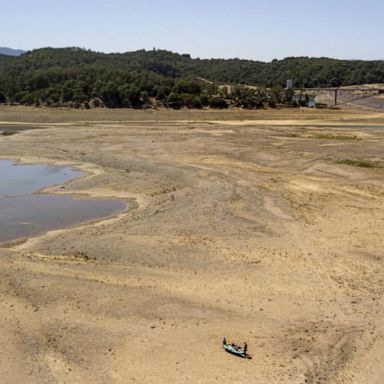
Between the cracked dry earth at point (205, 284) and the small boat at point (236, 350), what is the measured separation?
19cm

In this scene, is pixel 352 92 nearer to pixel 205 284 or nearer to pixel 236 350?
pixel 205 284

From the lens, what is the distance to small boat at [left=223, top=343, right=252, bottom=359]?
13249 millimetres

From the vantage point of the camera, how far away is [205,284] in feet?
57.8

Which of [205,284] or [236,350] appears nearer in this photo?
[236,350]

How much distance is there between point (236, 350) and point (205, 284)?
14.4 feet

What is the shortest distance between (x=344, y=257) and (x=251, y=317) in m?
6.31

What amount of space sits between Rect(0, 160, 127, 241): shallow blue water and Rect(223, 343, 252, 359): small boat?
12.7 meters

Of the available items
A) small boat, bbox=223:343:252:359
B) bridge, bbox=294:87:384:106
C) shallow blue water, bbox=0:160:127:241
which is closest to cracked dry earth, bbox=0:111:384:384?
small boat, bbox=223:343:252:359

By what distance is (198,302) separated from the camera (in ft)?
53.3

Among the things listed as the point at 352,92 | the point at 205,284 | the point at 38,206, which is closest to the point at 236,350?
the point at 205,284

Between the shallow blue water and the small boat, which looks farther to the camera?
the shallow blue water

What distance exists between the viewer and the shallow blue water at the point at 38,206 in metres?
24.8

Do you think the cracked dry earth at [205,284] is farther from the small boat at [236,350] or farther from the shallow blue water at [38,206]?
the shallow blue water at [38,206]

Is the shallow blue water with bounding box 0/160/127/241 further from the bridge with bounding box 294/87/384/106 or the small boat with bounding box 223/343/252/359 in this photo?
the bridge with bounding box 294/87/384/106
